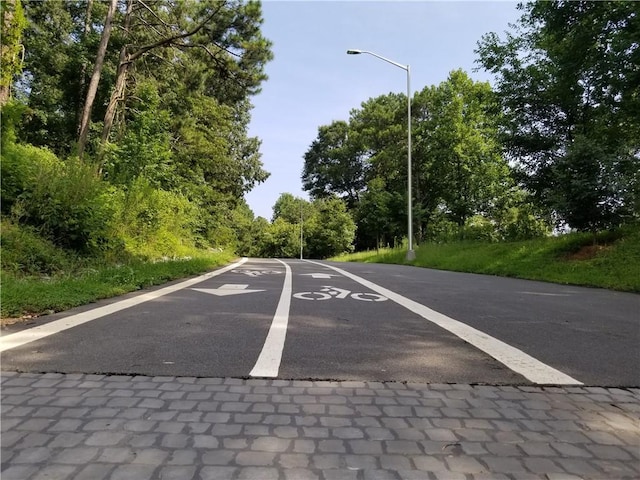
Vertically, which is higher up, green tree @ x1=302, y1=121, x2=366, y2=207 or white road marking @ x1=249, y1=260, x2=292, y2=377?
green tree @ x1=302, y1=121, x2=366, y2=207

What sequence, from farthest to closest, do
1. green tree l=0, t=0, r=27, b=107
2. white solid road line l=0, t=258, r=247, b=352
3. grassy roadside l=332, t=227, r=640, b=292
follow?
grassy roadside l=332, t=227, r=640, b=292 < green tree l=0, t=0, r=27, b=107 < white solid road line l=0, t=258, r=247, b=352

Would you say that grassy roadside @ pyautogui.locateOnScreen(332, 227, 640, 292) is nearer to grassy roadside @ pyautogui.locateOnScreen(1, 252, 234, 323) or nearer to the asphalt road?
the asphalt road

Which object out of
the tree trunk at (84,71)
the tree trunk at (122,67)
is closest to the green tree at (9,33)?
the tree trunk at (122,67)

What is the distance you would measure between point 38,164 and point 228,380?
9.09m

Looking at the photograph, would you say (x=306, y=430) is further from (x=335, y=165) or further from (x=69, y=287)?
(x=335, y=165)

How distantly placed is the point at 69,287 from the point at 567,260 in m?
13.2

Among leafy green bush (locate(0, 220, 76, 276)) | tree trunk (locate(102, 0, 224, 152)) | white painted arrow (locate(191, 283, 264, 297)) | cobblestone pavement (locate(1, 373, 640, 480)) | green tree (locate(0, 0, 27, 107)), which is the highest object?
tree trunk (locate(102, 0, 224, 152))

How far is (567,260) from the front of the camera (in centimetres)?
1405

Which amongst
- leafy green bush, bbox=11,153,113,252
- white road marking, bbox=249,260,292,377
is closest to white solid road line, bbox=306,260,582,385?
white road marking, bbox=249,260,292,377

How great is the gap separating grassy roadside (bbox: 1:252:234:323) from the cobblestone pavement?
2.80m

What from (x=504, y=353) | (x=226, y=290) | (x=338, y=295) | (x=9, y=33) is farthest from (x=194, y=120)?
(x=504, y=353)

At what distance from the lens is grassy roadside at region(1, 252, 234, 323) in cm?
582

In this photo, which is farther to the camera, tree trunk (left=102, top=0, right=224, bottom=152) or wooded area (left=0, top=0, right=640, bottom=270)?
tree trunk (left=102, top=0, right=224, bottom=152)

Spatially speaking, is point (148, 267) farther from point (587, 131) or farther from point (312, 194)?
point (312, 194)
